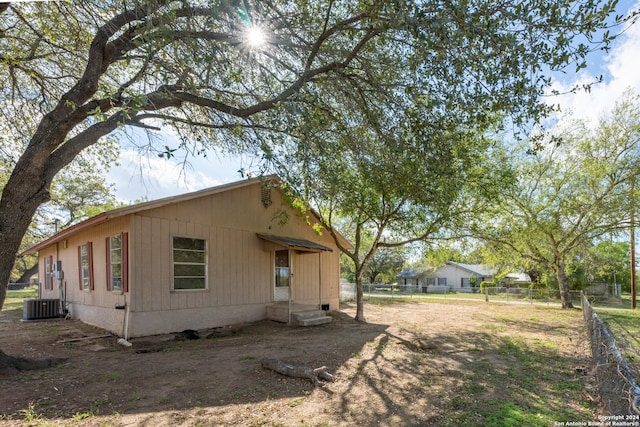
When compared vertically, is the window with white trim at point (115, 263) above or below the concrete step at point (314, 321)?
above

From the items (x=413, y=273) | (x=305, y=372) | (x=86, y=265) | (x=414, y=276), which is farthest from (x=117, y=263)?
(x=413, y=273)

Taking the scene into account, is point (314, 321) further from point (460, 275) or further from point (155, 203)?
point (460, 275)

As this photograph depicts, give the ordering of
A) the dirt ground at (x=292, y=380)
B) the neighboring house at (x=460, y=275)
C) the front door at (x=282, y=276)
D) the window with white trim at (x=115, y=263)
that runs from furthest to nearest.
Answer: the neighboring house at (x=460, y=275), the front door at (x=282, y=276), the window with white trim at (x=115, y=263), the dirt ground at (x=292, y=380)

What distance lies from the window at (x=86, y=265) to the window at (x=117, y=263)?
1404 mm

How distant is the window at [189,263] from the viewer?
8961 mm

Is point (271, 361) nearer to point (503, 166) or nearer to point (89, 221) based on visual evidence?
point (89, 221)

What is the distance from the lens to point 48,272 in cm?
1391

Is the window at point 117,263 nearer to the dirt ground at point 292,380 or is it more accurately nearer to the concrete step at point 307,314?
the dirt ground at point 292,380

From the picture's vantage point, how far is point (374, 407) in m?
4.25

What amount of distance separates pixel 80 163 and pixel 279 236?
20.2 ft

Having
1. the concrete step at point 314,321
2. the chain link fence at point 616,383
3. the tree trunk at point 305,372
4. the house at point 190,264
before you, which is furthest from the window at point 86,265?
the chain link fence at point 616,383

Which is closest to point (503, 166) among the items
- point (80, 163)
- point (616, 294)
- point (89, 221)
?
point (89, 221)

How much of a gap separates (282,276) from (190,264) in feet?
11.5

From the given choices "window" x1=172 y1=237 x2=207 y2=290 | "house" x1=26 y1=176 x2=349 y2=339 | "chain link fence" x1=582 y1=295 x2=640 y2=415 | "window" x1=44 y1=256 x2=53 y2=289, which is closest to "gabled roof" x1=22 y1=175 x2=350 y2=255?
"house" x1=26 y1=176 x2=349 y2=339
